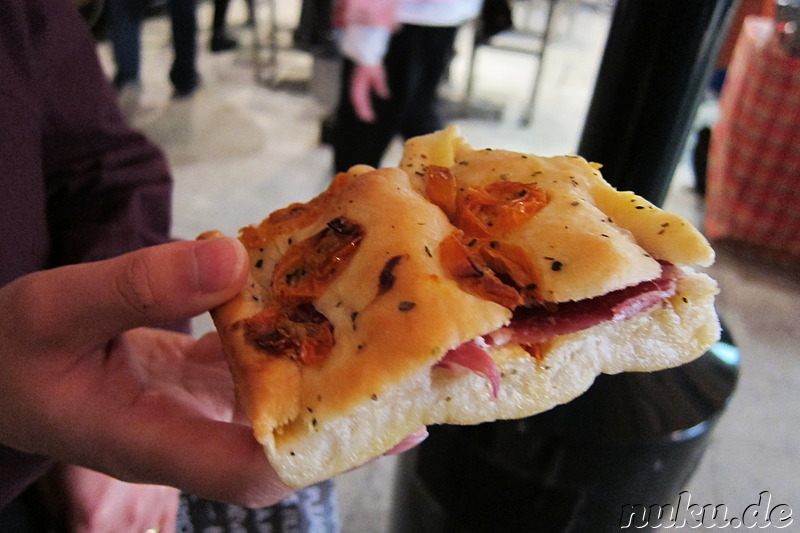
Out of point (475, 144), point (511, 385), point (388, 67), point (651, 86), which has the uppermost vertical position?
point (651, 86)

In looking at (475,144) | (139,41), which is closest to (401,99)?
(475,144)

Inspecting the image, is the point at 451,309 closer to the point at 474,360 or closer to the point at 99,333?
the point at 474,360

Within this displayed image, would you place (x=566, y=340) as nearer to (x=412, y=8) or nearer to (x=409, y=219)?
(x=409, y=219)

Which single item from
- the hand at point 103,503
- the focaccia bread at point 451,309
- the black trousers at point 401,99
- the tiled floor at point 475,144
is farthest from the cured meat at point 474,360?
the black trousers at point 401,99

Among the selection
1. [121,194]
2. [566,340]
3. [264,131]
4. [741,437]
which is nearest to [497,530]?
[566,340]

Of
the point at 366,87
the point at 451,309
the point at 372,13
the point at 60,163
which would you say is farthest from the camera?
the point at 366,87

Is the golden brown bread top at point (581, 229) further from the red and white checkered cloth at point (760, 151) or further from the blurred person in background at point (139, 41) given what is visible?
the blurred person in background at point (139, 41)

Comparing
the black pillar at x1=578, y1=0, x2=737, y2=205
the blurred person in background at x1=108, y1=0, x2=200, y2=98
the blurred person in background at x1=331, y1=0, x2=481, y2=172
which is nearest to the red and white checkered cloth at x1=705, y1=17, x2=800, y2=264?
the blurred person in background at x1=331, y1=0, x2=481, y2=172
